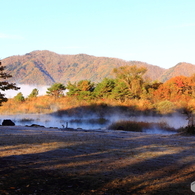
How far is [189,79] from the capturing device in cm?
4506

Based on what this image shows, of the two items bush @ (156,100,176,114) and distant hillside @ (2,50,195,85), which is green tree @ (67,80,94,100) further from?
distant hillside @ (2,50,195,85)

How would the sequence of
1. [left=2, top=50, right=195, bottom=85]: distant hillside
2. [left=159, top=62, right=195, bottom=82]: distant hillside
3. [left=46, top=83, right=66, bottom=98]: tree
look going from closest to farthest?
[left=46, top=83, right=66, bottom=98]: tree, [left=2, top=50, right=195, bottom=85]: distant hillside, [left=159, top=62, right=195, bottom=82]: distant hillside

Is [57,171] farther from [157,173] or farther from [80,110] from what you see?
[80,110]

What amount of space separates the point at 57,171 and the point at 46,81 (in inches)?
4063

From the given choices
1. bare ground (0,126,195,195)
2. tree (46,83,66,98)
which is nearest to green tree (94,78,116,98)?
tree (46,83,66,98)

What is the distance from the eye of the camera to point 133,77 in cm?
4641

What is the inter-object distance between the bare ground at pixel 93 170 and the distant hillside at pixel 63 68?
94975 mm

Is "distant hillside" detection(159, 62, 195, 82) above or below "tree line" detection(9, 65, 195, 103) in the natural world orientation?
above

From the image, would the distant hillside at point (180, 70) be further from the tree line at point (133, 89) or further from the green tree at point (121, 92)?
the green tree at point (121, 92)

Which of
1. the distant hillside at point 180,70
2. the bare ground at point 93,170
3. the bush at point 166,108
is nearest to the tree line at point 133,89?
the bush at point 166,108

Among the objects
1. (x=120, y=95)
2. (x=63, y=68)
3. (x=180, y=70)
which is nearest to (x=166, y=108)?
(x=120, y=95)

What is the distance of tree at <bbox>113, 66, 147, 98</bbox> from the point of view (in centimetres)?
4522

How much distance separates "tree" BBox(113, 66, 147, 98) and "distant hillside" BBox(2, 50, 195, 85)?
56.4m

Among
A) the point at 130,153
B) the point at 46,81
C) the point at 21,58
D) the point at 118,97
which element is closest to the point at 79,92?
the point at 118,97
